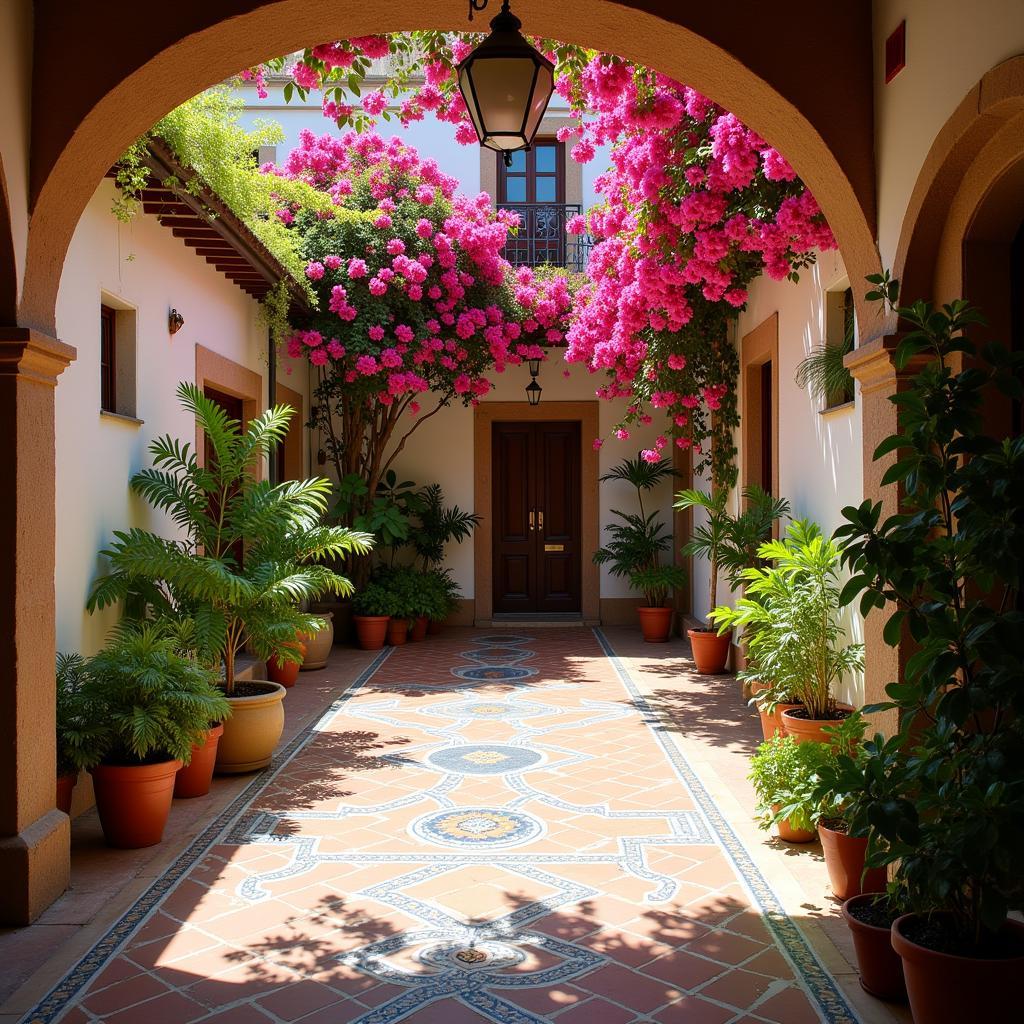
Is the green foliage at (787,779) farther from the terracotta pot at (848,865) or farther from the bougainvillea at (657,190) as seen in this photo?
the bougainvillea at (657,190)

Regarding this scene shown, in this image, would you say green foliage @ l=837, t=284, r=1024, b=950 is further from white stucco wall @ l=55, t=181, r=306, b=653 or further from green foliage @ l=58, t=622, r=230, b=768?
white stucco wall @ l=55, t=181, r=306, b=653

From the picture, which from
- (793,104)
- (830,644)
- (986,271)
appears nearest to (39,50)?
(793,104)

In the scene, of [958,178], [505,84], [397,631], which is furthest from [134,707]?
[397,631]

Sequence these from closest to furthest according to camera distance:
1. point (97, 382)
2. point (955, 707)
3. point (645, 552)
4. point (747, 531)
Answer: point (955, 707)
point (97, 382)
point (747, 531)
point (645, 552)

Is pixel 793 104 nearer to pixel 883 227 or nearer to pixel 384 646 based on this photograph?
pixel 883 227

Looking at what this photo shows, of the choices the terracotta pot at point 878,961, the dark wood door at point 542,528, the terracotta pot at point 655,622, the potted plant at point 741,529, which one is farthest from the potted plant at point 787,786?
the dark wood door at point 542,528

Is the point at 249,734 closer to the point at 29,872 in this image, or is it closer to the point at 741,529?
the point at 29,872

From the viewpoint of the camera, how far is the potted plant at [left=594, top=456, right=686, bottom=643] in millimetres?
12070

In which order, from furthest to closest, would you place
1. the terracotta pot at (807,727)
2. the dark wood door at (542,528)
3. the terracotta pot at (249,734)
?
the dark wood door at (542,528)
the terracotta pot at (249,734)
the terracotta pot at (807,727)

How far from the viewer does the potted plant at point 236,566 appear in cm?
591

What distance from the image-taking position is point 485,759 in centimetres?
658

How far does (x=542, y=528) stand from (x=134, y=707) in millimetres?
9604

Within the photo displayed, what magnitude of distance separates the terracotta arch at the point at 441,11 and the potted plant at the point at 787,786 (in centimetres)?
192

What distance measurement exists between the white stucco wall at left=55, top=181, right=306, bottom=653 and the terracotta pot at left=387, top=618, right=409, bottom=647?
454cm
